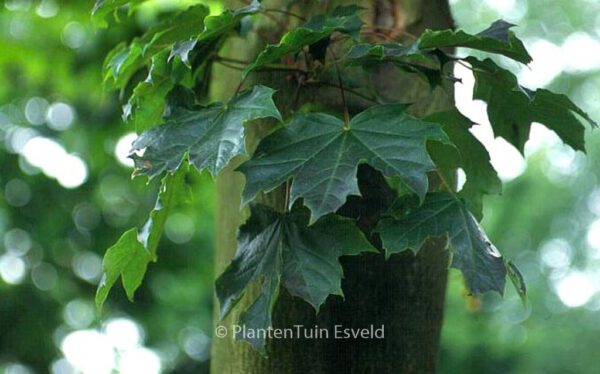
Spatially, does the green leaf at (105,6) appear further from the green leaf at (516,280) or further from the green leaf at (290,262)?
the green leaf at (516,280)

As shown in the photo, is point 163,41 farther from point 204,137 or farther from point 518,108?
point 518,108

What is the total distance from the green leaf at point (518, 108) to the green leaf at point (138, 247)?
Result: 366mm

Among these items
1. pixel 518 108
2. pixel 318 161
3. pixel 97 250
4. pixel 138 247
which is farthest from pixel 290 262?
pixel 97 250

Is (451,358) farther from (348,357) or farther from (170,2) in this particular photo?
(348,357)

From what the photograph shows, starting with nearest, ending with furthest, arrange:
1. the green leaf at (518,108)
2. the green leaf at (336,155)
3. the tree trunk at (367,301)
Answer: the green leaf at (336,155)
the green leaf at (518,108)
the tree trunk at (367,301)

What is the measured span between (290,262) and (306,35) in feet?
0.79

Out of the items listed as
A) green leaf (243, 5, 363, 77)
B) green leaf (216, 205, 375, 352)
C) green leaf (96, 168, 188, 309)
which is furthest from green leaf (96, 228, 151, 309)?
green leaf (243, 5, 363, 77)

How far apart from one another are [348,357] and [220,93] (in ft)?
1.47

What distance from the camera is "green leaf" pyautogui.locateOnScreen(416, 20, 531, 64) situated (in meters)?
1.07

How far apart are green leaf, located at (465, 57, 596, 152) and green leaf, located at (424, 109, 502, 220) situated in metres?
0.05

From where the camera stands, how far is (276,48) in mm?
1088

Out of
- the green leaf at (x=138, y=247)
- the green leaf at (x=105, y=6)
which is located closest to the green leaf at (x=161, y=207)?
the green leaf at (x=138, y=247)

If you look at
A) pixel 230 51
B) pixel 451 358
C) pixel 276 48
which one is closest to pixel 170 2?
pixel 230 51

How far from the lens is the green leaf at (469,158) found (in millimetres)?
1215
